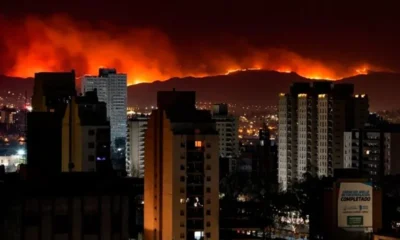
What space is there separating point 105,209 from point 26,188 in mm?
653

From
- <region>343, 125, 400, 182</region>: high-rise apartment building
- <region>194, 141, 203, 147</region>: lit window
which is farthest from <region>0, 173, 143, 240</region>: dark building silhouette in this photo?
<region>343, 125, 400, 182</region>: high-rise apartment building

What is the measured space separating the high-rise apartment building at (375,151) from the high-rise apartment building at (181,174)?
13.1 m

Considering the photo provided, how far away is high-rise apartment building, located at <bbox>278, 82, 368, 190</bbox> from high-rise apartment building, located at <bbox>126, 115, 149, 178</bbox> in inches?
177

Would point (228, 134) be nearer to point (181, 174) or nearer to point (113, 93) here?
point (113, 93)

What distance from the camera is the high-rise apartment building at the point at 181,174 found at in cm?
1684

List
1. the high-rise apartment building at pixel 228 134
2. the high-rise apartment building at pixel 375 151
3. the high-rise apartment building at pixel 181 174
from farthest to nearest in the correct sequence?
1. the high-rise apartment building at pixel 228 134
2. the high-rise apartment building at pixel 375 151
3. the high-rise apartment building at pixel 181 174

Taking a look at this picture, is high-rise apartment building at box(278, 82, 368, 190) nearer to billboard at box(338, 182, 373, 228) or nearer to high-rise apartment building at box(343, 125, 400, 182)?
high-rise apartment building at box(343, 125, 400, 182)

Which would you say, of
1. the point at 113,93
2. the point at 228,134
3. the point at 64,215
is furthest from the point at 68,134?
the point at 113,93

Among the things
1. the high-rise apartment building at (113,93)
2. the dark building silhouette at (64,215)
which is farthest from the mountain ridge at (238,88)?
the dark building silhouette at (64,215)

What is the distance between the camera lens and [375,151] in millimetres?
30172

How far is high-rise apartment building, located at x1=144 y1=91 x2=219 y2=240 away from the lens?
663 inches

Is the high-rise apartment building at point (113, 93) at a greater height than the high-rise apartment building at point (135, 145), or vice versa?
the high-rise apartment building at point (113, 93)

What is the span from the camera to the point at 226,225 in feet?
64.5

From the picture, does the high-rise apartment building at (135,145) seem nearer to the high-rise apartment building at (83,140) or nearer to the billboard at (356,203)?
the high-rise apartment building at (83,140)
